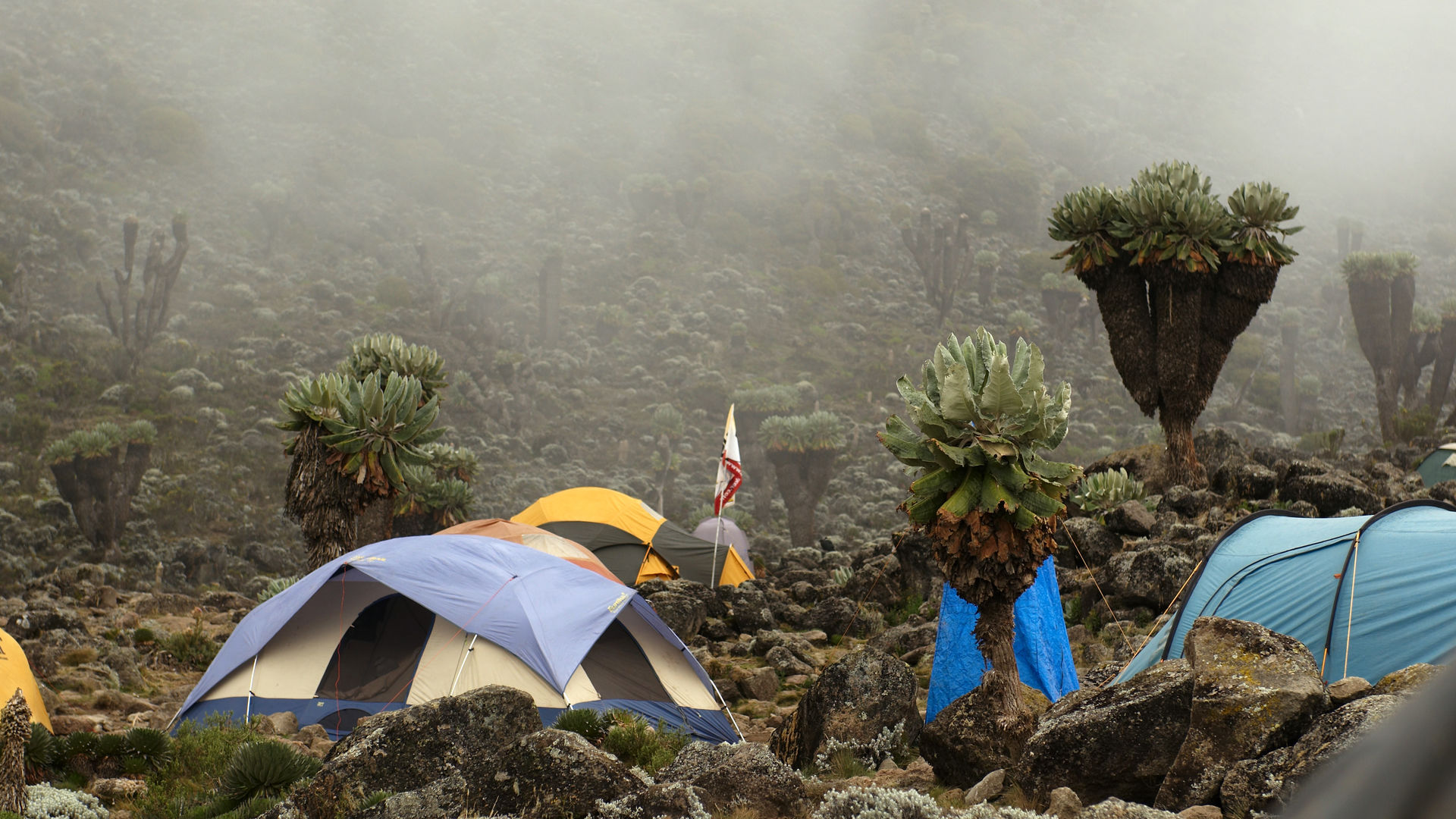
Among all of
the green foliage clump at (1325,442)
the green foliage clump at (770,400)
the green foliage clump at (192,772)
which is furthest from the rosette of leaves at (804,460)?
the green foliage clump at (192,772)

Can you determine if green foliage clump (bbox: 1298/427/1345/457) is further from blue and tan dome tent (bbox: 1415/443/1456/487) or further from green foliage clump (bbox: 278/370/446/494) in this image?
green foliage clump (bbox: 278/370/446/494)

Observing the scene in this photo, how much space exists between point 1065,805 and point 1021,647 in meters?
4.06

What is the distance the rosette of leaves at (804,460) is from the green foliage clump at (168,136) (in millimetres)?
48519

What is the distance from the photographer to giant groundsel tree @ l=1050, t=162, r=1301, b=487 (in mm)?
16031

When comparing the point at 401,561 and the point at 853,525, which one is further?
the point at 853,525

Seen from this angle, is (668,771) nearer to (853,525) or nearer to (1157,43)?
(853,525)

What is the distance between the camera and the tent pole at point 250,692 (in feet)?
31.3

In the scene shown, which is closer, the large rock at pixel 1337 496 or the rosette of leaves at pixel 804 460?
the large rock at pixel 1337 496

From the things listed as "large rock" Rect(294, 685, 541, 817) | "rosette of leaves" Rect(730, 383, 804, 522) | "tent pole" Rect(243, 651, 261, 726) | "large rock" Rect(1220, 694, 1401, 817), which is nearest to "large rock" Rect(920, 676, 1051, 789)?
"large rock" Rect(1220, 694, 1401, 817)

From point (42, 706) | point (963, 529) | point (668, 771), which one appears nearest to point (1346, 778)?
point (668, 771)

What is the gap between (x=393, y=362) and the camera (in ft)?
49.3

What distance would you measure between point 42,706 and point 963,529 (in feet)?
27.0

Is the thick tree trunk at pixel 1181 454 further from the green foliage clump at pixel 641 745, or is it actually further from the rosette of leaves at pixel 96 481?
the rosette of leaves at pixel 96 481

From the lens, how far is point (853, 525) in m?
35.4
